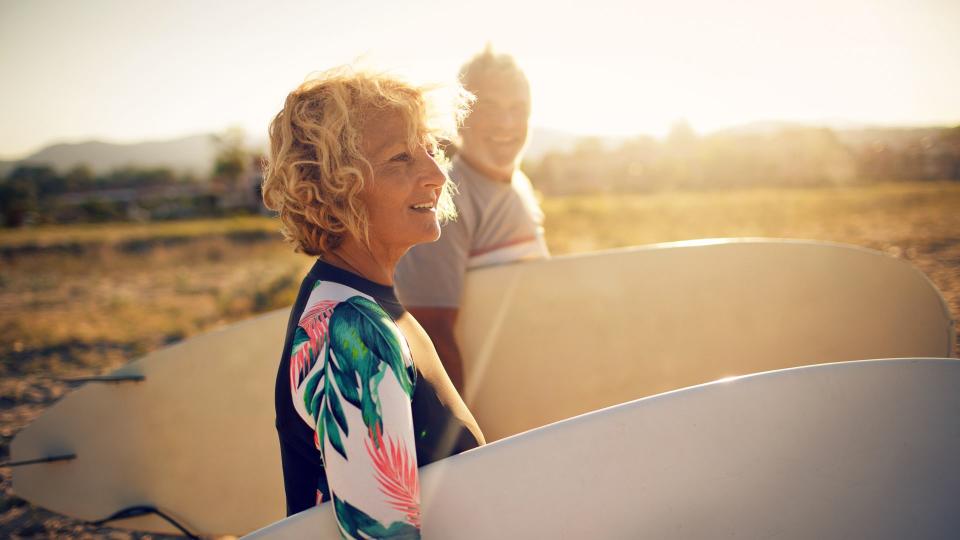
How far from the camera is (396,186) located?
1.07 m

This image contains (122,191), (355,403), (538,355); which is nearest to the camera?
(355,403)

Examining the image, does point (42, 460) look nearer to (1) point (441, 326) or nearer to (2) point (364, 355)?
(1) point (441, 326)

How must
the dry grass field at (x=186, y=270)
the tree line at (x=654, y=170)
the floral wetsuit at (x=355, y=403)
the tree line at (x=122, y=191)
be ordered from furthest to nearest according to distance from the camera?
the tree line at (x=122, y=191)
the tree line at (x=654, y=170)
the dry grass field at (x=186, y=270)
the floral wetsuit at (x=355, y=403)

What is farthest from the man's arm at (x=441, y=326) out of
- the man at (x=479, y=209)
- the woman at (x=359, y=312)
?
the woman at (x=359, y=312)

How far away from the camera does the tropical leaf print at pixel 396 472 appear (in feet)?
2.70

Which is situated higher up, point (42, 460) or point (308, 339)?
point (308, 339)

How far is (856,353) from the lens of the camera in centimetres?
272

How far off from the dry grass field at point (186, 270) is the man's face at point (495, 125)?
203 centimetres

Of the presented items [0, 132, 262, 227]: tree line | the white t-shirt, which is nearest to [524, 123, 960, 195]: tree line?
the white t-shirt

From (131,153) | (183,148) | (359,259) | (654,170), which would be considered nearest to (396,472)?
(359,259)

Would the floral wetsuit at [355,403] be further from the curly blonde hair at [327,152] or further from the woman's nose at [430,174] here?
the woman's nose at [430,174]

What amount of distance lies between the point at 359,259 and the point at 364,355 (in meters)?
0.28

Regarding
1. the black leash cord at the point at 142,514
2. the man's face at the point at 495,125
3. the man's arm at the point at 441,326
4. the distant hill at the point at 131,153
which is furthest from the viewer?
the distant hill at the point at 131,153

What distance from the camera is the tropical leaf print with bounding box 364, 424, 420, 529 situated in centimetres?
82
